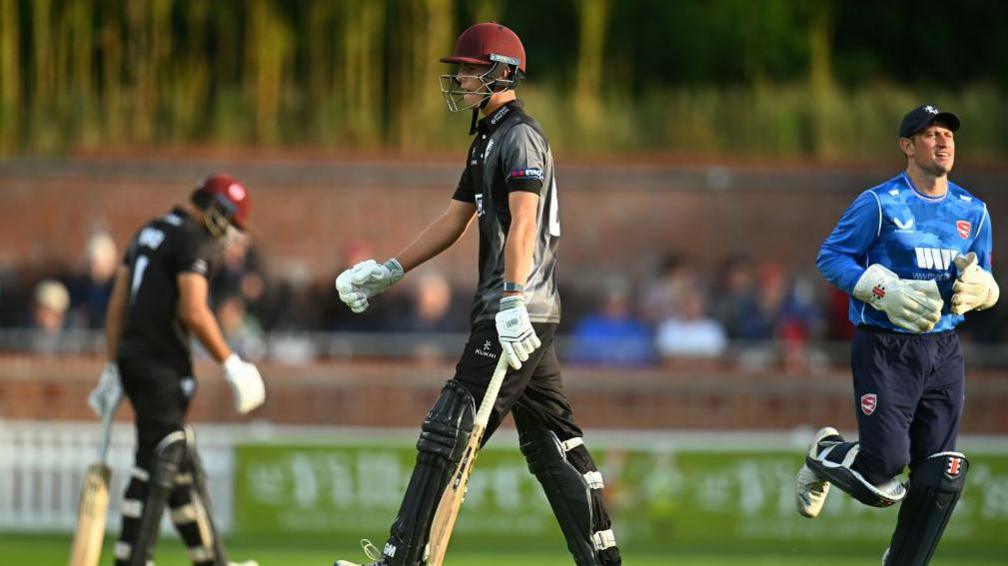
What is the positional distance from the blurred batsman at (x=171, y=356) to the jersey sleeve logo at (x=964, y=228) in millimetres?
3740

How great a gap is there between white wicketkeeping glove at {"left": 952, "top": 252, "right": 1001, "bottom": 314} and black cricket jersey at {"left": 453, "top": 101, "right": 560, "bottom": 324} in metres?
1.78

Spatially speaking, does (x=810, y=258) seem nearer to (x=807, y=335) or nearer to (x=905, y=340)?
(x=807, y=335)

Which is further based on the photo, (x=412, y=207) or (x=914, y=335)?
(x=412, y=207)

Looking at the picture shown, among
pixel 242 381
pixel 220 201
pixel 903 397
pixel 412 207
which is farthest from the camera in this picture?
pixel 412 207

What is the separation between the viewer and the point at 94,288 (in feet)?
57.1

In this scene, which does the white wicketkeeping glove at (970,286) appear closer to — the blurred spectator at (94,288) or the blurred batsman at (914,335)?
the blurred batsman at (914,335)

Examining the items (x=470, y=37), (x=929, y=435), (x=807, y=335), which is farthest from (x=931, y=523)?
(x=807, y=335)

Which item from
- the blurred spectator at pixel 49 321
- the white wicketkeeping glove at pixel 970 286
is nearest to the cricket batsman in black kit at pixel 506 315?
the white wicketkeeping glove at pixel 970 286

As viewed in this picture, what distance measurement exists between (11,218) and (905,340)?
1376 cm

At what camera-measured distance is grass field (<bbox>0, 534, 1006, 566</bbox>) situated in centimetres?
1316

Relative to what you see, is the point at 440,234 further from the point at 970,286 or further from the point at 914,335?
the point at 970,286

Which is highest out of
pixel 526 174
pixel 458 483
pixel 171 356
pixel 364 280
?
pixel 526 174

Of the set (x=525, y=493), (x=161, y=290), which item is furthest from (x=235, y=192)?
(x=525, y=493)

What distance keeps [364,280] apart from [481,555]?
6.32 m
